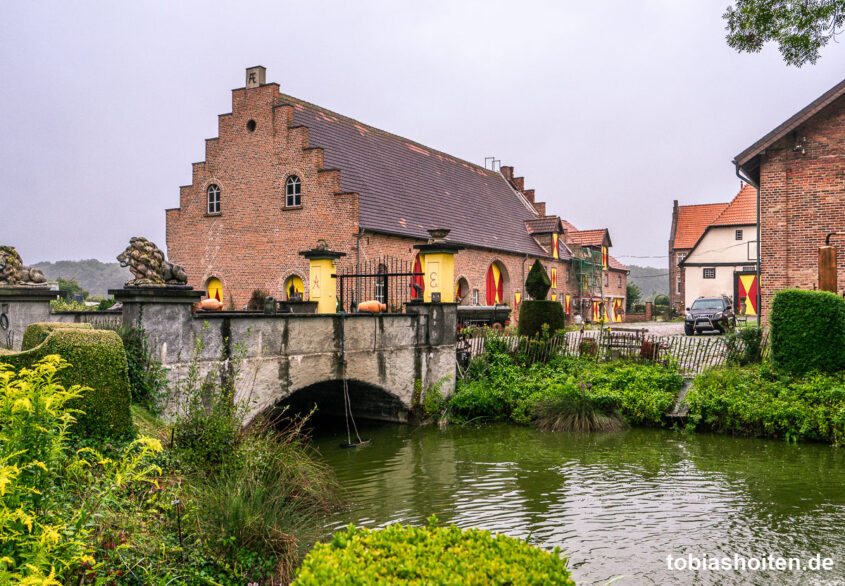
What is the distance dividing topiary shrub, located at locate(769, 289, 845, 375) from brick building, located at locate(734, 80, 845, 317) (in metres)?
4.54

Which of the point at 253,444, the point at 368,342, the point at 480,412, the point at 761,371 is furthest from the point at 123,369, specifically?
the point at 761,371

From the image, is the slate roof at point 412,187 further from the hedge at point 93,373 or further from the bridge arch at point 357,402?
the hedge at point 93,373

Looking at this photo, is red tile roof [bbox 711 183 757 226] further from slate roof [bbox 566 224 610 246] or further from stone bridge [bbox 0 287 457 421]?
stone bridge [bbox 0 287 457 421]

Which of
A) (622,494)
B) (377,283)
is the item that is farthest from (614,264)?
(622,494)

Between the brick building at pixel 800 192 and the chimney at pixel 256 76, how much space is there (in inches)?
604

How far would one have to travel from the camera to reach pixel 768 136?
16.1 m

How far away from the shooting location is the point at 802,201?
15977 millimetres

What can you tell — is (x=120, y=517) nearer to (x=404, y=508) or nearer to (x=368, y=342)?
(x=404, y=508)

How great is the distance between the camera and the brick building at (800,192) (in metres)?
15.6

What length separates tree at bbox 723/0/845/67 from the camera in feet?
29.2

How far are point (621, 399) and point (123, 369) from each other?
943 centimetres

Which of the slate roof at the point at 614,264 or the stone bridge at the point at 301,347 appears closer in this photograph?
the stone bridge at the point at 301,347

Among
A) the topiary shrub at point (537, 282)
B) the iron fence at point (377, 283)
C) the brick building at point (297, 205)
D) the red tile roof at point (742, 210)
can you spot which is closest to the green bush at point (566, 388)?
the topiary shrub at point (537, 282)

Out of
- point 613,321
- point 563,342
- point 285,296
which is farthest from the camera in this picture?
point 613,321
